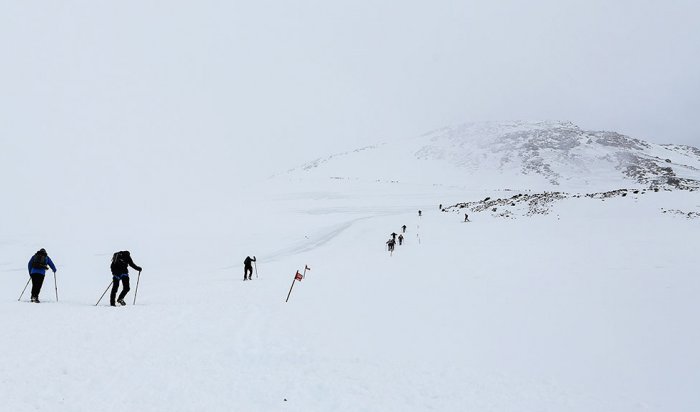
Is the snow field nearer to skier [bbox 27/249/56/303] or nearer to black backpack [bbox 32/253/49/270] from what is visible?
skier [bbox 27/249/56/303]

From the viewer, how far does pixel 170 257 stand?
114 ft

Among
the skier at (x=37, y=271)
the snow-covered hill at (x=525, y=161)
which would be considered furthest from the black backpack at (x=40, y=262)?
the snow-covered hill at (x=525, y=161)

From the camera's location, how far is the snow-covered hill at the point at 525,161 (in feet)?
236

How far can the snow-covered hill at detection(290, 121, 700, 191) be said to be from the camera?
71875mm

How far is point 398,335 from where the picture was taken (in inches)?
455

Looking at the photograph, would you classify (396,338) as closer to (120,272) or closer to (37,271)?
(120,272)

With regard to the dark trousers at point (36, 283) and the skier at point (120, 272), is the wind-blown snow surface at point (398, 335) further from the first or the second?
the skier at point (120, 272)

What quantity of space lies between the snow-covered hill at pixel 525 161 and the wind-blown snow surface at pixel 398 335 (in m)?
48.2

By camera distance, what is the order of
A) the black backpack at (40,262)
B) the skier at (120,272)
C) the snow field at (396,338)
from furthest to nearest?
the black backpack at (40,262) < the skier at (120,272) < the snow field at (396,338)

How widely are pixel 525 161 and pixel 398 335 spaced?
3220 inches

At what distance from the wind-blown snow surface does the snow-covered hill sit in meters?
48.2

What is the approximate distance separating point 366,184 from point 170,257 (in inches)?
1863

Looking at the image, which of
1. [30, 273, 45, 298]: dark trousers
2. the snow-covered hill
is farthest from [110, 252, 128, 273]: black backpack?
the snow-covered hill

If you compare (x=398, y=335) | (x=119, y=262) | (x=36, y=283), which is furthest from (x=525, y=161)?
(x=36, y=283)
